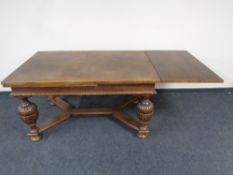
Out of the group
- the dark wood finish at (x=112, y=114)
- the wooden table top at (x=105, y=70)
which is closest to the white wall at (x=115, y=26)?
the wooden table top at (x=105, y=70)

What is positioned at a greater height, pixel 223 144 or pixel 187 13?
pixel 187 13

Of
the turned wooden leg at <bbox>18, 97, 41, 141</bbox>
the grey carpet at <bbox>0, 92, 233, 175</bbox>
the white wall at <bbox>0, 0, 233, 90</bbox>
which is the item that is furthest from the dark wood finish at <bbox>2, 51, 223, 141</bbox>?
the white wall at <bbox>0, 0, 233, 90</bbox>

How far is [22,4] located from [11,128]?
1192 millimetres

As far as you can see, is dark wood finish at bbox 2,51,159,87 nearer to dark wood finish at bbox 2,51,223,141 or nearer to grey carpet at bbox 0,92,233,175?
dark wood finish at bbox 2,51,223,141

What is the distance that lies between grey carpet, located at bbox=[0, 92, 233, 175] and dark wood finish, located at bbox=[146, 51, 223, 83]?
0.58 m

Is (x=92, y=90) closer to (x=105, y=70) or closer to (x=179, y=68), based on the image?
(x=105, y=70)

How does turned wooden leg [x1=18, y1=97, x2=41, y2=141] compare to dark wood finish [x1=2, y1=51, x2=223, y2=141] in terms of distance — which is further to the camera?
turned wooden leg [x1=18, y1=97, x2=41, y2=141]

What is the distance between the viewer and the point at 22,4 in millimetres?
1934

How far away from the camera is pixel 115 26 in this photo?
204cm

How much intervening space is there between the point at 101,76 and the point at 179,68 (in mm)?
604

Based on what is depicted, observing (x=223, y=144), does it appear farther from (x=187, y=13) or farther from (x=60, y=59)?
(x=60, y=59)

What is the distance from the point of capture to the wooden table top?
135 cm

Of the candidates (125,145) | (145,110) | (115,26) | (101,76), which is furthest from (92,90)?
(115,26)

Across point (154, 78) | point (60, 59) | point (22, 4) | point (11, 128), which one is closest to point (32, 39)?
point (22, 4)
